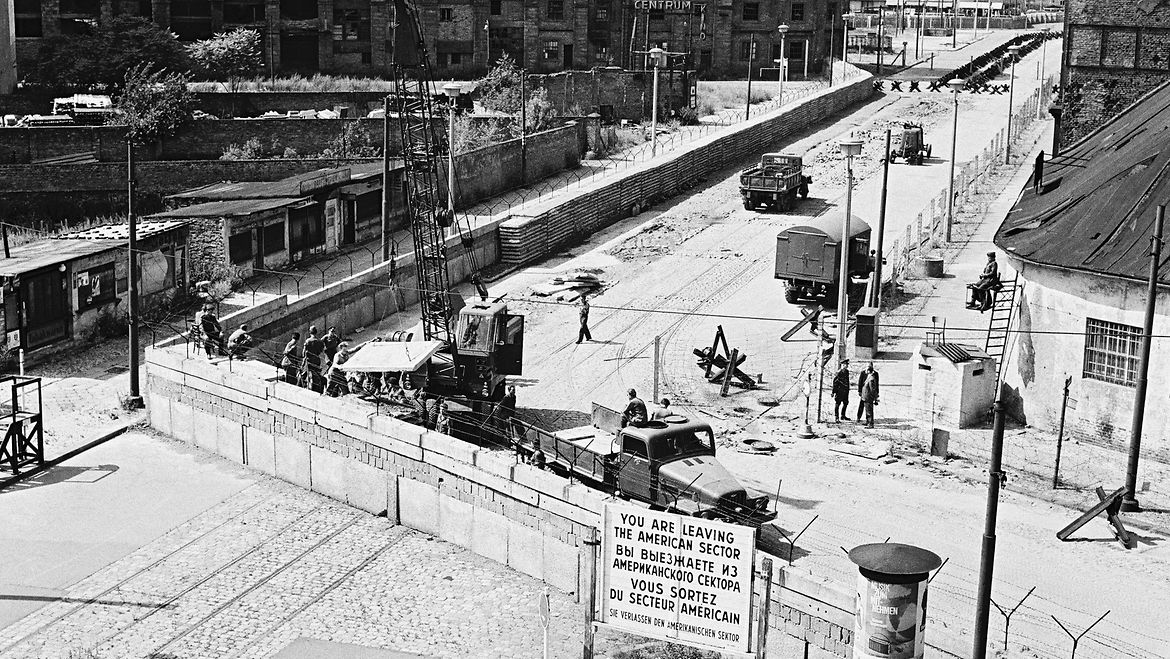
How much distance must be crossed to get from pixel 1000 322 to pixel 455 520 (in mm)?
21655

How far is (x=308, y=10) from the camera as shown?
314ft

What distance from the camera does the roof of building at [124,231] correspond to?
1877 inches

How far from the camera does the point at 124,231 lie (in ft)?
160

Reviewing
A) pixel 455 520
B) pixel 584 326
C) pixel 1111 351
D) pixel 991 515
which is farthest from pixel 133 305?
pixel 991 515

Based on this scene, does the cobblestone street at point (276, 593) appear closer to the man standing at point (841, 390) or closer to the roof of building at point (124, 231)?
the man standing at point (841, 390)

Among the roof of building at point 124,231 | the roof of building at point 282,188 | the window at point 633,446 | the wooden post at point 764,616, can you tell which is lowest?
the wooden post at point 764,616

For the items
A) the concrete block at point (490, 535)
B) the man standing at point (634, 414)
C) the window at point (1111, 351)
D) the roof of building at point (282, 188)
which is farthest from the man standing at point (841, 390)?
the roof of building at point (282, 188)

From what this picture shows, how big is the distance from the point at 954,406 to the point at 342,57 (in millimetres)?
67975

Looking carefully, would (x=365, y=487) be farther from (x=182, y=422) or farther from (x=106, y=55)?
(x=106, y=55)

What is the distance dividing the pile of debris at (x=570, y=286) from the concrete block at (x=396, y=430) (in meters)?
19.4

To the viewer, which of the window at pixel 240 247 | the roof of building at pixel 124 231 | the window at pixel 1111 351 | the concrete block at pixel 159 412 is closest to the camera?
the window at pixel 1111 351

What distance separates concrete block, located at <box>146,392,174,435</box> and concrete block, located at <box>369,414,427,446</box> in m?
8.45

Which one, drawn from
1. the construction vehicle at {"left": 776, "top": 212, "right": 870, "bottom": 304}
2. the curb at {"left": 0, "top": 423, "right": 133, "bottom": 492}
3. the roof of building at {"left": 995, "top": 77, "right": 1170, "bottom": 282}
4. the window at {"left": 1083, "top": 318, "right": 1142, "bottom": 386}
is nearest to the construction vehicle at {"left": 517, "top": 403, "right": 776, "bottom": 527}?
the window at {"left": 1083, "top": 318, "right": 1142, "bottom": 386}

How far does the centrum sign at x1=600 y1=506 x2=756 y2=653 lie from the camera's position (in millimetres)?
21125
